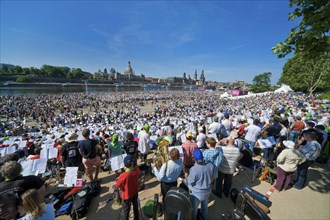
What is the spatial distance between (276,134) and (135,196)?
18.7 ft

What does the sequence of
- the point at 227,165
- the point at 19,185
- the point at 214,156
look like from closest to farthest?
1. the point at 19,185
2. the point at 214,156
3. the point at 227,165

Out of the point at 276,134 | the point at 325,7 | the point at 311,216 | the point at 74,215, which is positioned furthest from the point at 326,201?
the point at 74,215

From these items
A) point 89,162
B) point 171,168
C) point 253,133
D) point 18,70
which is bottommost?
point 89,162

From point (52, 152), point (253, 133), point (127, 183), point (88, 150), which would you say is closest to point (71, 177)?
point (88, 150)

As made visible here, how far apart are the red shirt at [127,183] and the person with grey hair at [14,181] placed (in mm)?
1274

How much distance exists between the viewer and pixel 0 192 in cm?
197

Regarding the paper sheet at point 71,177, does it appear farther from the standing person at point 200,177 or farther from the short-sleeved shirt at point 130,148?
the standing person at point 200,177

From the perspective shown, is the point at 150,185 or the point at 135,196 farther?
the point at 150,185

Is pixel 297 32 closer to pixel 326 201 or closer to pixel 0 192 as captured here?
pixel 326 201

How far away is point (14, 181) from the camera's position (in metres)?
2.12

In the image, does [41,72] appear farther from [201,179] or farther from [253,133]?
[201,179]

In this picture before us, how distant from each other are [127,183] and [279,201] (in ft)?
12.0

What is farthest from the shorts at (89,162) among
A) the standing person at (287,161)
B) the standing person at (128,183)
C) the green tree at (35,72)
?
the green tree at (35,72)

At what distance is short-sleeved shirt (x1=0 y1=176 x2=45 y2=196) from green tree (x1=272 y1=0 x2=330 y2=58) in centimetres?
513
